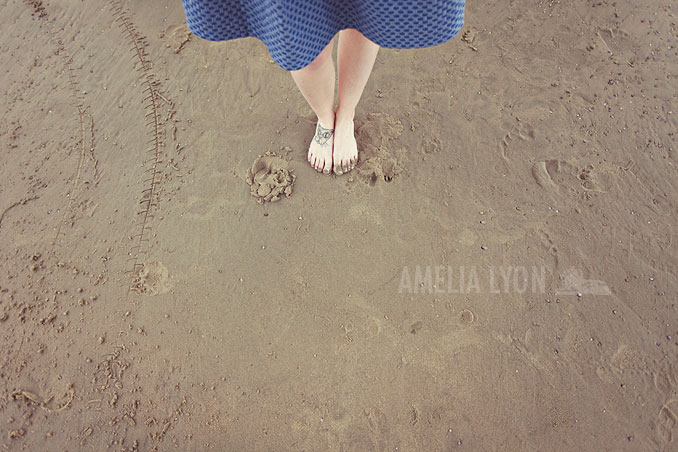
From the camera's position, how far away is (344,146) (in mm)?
1872

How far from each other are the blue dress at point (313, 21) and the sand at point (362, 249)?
817 millimetres

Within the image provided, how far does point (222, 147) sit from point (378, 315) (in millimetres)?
1181

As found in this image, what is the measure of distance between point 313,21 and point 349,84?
0.55 m

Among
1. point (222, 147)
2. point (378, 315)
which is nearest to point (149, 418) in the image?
point (378, 315)

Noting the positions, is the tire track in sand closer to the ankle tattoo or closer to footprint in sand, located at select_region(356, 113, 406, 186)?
the ankle tattoo

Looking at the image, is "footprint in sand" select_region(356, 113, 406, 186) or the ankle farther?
"footprint in sand" select_region(356, 113, 406, 186)

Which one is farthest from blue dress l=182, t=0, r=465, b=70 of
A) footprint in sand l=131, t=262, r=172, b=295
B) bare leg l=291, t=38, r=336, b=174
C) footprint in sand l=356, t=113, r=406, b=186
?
footprint in sand l=131, t=262, r=172, b=295

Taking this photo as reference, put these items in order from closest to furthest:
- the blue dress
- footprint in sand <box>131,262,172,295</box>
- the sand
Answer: the blue dress < the sand < footprint in sand <box>131,262,172,295</box>

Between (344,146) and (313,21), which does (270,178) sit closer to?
(344,146)

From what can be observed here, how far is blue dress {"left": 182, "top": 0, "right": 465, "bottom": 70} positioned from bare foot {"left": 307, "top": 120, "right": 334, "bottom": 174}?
0.66 m

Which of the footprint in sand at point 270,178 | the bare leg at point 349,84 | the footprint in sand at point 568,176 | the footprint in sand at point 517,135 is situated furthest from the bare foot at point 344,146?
the footprint in sand at point 568,176

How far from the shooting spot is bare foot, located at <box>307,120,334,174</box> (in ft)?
6.15

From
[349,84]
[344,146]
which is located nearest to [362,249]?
[344,146]

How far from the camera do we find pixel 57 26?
2396mm
